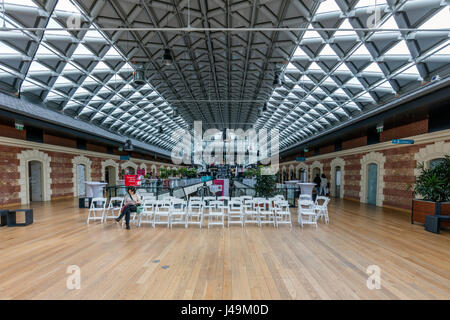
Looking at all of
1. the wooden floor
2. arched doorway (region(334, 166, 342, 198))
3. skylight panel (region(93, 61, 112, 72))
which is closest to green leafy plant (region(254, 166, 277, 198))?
the wooden floor

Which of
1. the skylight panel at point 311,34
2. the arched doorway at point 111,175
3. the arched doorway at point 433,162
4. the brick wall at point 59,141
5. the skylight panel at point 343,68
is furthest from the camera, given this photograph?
the arched doorway at point 111,175

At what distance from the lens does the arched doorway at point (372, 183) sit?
487 inches

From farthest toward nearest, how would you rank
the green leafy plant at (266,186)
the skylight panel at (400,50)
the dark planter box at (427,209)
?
1. the green leafy plant at (266,186)
2. the skylight panel at (400,50)
3. the dark planter box at (427,209)

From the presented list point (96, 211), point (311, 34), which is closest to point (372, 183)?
point (311, 34)

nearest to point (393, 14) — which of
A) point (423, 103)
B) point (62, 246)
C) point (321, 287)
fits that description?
point (423, 103)

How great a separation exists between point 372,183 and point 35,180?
63.8 feet

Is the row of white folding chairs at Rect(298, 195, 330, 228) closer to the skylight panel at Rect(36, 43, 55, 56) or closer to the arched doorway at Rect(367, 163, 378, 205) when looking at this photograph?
the arched doorway at Rect(367, 163, 378, 205)

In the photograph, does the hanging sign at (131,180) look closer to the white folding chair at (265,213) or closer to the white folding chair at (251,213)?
the white folding chair at (251,213)

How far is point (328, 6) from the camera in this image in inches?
→ 275

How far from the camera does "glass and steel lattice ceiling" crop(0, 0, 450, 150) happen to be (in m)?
6.80

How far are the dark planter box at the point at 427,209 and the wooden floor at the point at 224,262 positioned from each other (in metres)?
0.57

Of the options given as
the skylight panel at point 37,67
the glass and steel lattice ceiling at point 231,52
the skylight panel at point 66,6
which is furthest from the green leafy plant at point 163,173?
the skylight panel at point 66,6

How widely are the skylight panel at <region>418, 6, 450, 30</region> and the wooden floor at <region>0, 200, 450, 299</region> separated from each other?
18.6ft
